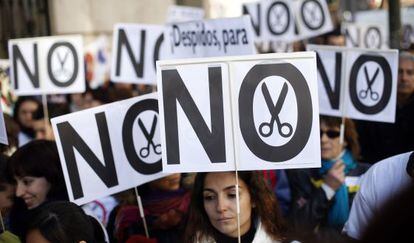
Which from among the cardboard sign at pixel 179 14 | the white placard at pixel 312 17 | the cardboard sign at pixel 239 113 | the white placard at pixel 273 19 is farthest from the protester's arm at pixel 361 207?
the cardboard sign at pixel 179 14

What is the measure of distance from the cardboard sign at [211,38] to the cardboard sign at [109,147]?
1554 millimetres

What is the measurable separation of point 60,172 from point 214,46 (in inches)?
76.2

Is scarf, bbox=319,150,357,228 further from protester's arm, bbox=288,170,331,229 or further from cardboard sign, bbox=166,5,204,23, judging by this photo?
cardboard sign, bbox=166,5,204,23

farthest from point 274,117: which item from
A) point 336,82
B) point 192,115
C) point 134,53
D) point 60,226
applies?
point 134,53

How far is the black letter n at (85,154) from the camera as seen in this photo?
3932mm

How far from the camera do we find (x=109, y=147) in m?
4.07

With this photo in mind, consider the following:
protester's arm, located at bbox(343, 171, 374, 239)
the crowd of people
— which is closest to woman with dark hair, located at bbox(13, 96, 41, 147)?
the crowd of people

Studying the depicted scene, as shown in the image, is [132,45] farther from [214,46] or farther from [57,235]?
[57,235]

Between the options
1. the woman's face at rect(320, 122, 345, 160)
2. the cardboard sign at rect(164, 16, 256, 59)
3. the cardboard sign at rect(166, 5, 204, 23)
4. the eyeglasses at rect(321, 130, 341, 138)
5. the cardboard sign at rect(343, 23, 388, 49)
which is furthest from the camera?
the cardboard sign at rect(343, 23, 388, 49)

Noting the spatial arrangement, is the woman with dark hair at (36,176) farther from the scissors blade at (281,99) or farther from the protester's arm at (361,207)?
the protester's arm at (361,207)

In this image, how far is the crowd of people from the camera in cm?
319

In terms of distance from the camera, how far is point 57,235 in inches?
125

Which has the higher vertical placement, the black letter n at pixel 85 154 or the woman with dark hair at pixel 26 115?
the black letter n at pixel 85 154

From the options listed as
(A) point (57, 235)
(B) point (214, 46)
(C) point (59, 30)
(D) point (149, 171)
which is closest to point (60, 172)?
(D) point (149, 171)
